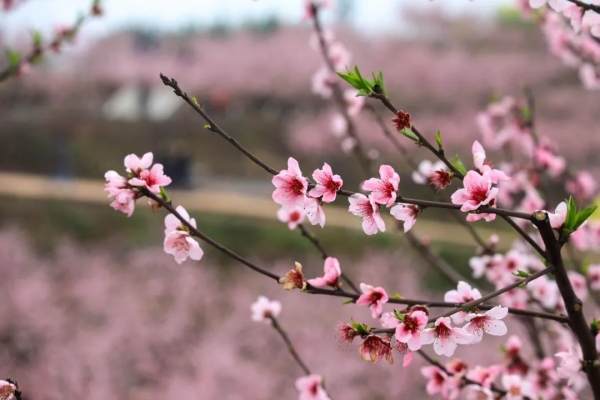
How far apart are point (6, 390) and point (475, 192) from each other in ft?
1.24

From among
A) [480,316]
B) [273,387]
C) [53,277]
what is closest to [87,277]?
[53,277]

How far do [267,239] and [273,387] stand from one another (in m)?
1.06

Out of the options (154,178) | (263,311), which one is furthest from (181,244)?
(263,311)

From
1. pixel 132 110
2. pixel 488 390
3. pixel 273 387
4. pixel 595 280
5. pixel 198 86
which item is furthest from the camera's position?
pixel 198 86

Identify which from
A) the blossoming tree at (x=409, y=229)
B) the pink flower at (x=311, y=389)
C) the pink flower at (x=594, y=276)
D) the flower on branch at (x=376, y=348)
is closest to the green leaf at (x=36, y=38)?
the blossoming tree at (x=409, y=229)

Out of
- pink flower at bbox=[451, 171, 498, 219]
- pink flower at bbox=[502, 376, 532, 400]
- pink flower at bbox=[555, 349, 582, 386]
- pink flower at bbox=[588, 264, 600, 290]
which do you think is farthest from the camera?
Answer: pink flower at bbox=[588, 264, 600, 290]

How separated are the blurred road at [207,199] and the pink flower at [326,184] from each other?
2528 mm

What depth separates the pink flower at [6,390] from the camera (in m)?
0.40

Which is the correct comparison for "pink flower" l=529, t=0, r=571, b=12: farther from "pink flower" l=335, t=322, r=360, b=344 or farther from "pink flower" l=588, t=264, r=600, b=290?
"pink flower" l=588, t=264, r=600, b=290

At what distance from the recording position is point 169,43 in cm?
464

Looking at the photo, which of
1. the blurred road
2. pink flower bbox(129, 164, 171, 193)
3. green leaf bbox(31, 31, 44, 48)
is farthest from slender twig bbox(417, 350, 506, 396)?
the blurred road

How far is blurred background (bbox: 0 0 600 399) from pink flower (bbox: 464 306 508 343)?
486 mm

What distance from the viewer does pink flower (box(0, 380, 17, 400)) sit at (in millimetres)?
403

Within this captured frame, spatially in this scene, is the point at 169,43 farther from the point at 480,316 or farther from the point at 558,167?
the point at 480,316
